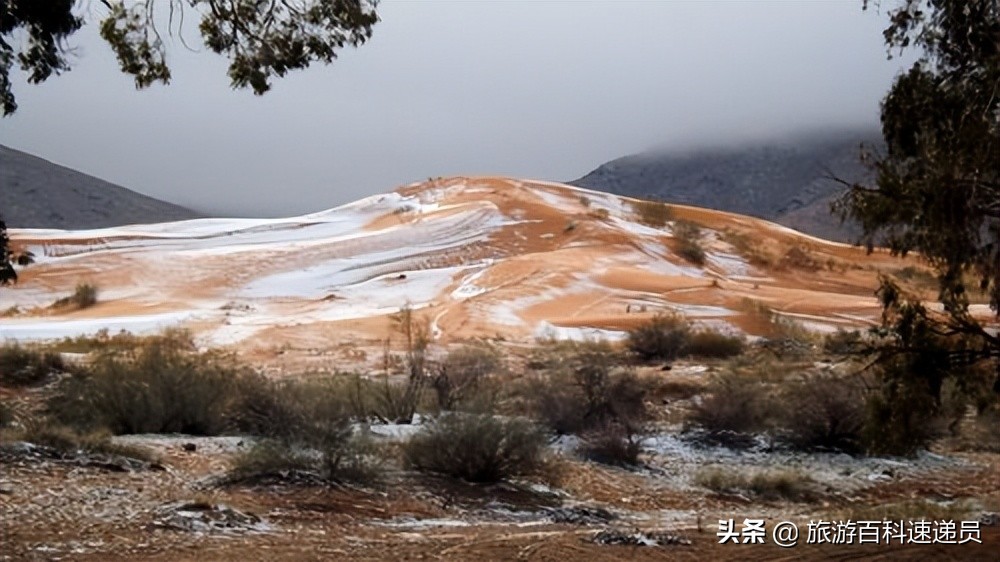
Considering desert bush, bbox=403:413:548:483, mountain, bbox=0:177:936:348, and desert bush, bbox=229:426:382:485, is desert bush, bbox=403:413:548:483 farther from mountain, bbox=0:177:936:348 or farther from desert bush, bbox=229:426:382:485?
mountain, bbox=0:177:936:348

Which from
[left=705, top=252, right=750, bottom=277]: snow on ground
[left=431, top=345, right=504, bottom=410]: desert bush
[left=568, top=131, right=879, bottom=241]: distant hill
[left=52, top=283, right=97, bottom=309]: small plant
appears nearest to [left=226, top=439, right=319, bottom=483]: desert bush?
[left=431, top=345, right=504, bottom=410]: desert bush

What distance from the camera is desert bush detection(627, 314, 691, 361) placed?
Answer: 24406mm

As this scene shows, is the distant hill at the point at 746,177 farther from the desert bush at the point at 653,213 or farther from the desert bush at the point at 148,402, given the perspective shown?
the desert bush at the point at 148,402

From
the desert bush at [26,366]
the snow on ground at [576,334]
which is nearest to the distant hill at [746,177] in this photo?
the snow on ground at [576,334]

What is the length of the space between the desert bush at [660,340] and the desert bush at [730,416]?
803 centimetres

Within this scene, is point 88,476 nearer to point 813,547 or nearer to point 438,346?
point 813,547

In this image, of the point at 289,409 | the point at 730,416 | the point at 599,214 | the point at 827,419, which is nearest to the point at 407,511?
the point at 289,409

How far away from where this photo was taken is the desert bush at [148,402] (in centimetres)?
1332

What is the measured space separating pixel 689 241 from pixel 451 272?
1144 centimetres

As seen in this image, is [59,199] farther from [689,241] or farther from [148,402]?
[148,402]

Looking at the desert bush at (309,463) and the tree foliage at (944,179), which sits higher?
the tree foliage at (944,179)

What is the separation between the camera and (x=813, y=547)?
27.6 feet

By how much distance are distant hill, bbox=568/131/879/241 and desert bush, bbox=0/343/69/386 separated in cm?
6904

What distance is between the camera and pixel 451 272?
122 ft
